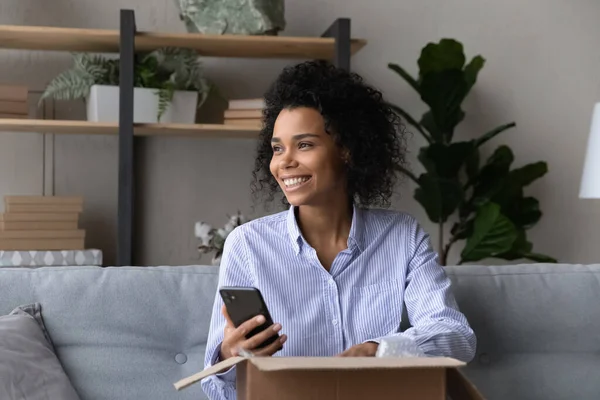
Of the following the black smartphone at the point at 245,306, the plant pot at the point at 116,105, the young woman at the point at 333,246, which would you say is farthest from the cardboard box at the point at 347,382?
the plant pot at the point at 116,105

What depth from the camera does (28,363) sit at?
1820mm

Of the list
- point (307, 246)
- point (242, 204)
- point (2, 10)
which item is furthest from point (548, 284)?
point (2, 10)

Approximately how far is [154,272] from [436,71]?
1.97 metres

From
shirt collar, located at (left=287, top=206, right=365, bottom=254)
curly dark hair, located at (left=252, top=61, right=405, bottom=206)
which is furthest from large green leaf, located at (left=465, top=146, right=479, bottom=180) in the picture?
shirt collar, located at (left=287, top=206, right=365, bottom=254)

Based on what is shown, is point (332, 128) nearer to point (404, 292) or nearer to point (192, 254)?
point (404, 292)

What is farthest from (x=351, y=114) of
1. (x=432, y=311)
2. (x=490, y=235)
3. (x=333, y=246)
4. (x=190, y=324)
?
(x=490, y=235)

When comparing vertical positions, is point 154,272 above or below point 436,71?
below

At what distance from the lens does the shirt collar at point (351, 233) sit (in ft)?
6.33

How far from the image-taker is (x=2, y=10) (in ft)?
12.1

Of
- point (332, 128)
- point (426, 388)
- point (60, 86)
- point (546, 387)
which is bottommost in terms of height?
point (546, 387)

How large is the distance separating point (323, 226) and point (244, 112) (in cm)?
162

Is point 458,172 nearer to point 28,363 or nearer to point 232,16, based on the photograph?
point 232,16

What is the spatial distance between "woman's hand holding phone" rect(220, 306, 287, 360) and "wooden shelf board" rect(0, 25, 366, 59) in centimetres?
202

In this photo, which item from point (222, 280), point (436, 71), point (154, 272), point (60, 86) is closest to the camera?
point (222, 280)
